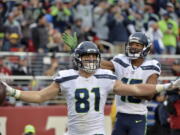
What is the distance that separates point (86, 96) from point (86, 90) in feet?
0.21

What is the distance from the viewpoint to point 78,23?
16.5m

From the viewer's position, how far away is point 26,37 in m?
15.7

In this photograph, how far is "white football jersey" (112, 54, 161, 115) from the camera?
915 cm

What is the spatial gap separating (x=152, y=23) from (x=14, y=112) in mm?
5307

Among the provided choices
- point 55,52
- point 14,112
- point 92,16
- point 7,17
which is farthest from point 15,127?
point 92,16

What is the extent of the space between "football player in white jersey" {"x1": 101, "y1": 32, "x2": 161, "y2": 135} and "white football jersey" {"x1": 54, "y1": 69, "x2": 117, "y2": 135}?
1287 millimetres

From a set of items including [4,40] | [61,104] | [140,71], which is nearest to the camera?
[140,71]

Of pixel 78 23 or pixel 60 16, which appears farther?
pixel 60 16

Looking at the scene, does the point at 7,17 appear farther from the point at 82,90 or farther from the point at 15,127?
the point at 82,90

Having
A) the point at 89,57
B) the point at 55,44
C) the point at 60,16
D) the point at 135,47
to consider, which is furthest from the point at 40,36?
the point at 89,57

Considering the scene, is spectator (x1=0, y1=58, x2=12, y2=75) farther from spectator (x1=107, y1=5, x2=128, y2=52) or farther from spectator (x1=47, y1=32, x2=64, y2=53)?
spectator (x1=107, y1=5, x2=128, y2=52)

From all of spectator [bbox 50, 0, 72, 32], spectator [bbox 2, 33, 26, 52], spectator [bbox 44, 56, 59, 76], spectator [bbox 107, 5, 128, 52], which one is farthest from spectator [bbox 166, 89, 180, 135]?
spectator [bbox 50, 0, 72, 32]

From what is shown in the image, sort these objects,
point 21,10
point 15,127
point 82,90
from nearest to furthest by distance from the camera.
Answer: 1. point 82,90
2. point 15,127
3. point 21,10

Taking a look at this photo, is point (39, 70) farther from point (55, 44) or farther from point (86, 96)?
point (86, 96)
